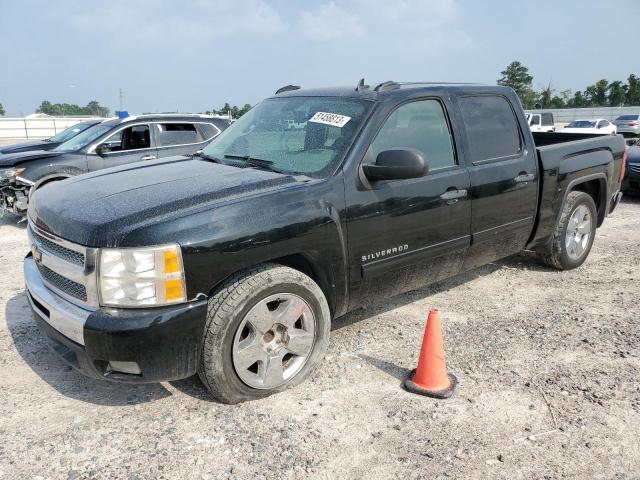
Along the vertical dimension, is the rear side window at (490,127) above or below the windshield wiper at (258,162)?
above

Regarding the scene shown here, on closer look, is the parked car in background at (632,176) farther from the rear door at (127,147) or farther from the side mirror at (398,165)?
the rear door at (127,147)

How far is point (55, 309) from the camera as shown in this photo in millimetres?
2922

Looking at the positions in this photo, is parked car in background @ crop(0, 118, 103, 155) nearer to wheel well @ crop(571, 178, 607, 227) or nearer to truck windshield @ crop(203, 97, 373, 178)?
truck windshield @ crop(203, 97, 373, 178)

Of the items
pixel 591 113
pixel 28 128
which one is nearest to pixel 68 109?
pixel 28 128

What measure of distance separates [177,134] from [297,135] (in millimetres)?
5498

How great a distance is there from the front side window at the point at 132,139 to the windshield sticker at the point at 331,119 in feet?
18.2

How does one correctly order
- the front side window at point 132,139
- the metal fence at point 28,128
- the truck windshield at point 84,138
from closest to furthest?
the truck windshield at point 84,138 < the front side window at point 132,139 < the metal fence at point 28,128

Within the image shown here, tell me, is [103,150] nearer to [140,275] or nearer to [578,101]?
[140,275]

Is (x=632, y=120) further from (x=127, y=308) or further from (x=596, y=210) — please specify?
(x=127, y=308)

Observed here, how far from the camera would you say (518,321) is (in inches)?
174

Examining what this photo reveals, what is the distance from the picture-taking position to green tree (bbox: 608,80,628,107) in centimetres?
6159

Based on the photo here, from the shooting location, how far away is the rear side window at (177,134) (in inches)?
340

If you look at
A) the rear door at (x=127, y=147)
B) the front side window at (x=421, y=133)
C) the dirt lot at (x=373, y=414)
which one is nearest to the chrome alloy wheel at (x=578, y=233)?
the dirt lot at (x=373, y=414)

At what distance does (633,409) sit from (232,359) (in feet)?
7.72
